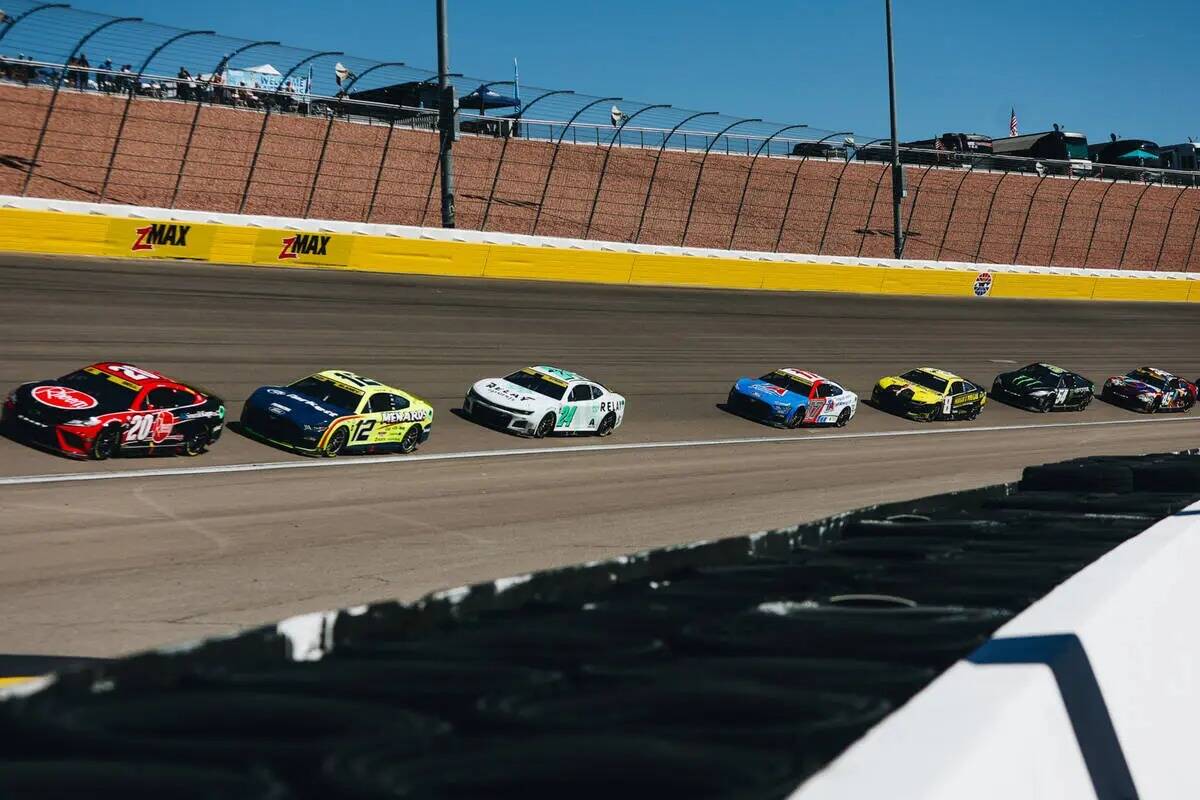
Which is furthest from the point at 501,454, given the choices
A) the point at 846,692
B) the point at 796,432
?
the point at 846,692

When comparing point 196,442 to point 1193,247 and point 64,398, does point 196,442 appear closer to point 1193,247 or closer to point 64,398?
→ point 64,398

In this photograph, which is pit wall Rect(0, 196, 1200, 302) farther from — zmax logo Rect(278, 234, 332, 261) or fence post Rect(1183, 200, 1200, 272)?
fence post Rect(1183, 200, 1200, 272)

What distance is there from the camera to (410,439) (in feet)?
60.9

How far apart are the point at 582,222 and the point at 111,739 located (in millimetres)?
45445

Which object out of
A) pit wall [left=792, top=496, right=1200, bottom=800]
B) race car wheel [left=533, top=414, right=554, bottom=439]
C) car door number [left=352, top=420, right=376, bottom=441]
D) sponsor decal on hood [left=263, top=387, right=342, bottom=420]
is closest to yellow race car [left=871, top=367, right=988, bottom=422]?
race car wheel [left=533, top=414, right=554, bottom=439]

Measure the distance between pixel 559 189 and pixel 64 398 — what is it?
36.4 m

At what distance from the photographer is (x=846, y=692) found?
2.66 m

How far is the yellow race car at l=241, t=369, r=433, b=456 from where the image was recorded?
17.1 m

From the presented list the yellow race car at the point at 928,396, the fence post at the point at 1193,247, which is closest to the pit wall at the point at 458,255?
the yellow race car at the point at 928,396

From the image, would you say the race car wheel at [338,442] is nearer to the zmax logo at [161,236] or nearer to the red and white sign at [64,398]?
the red and white sign at [64,398]

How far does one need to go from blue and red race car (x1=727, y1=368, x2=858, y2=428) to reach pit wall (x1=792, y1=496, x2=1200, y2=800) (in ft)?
68.9

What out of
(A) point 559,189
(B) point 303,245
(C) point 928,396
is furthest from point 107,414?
(A) point 559,189

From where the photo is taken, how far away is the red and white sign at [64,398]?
14984 mm

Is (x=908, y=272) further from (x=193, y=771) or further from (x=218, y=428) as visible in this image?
(x=193, y=771)
